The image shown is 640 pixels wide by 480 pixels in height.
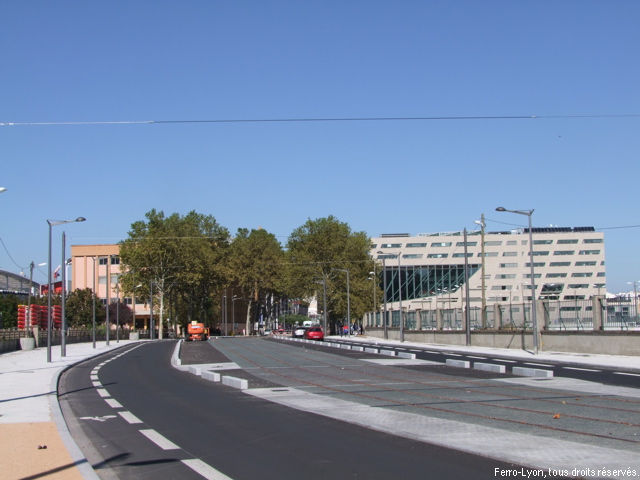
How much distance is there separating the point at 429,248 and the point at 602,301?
347 ft

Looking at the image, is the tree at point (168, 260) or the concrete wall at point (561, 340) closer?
the concrete wall at point (561, 340)

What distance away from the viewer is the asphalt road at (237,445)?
8.67 m

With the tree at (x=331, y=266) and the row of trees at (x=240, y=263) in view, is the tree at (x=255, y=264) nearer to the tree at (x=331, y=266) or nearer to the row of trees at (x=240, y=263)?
the row of trees at (x=240, y=263)

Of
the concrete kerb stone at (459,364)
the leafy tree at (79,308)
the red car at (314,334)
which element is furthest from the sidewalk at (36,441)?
the leafy tree at (79,308)

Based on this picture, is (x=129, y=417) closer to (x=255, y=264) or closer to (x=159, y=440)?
(x=159, y=440)

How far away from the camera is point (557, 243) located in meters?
134

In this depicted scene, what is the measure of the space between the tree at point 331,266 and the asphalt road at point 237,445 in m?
90.0

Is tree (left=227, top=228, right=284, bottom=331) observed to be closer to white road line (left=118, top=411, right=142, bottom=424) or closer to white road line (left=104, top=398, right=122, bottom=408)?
white road line (left=104, top=398, right=122, bottom=408)

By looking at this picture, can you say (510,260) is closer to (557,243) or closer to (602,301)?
(557,243)

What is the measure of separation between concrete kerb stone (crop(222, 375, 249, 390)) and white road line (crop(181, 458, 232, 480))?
450 inches

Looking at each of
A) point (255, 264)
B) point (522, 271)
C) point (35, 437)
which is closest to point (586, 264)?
point (522, 271)

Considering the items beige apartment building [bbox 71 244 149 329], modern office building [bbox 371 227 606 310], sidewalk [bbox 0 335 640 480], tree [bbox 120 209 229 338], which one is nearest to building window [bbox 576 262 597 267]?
modern office building [bbox 371 227 606 310]

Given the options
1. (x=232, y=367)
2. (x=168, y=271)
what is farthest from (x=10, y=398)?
(x=168, y=271)

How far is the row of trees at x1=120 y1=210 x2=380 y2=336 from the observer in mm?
108125
